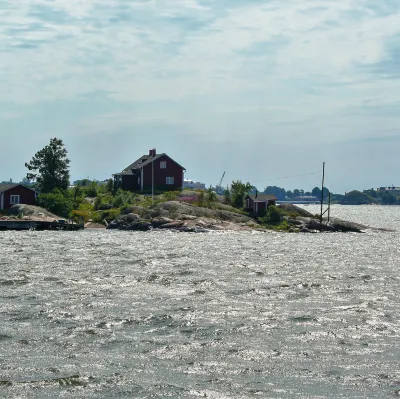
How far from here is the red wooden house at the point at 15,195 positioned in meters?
97.8

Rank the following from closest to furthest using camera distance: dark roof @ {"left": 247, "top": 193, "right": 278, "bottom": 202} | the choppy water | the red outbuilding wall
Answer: the choppy water < the red outbuilding wall < dark roof @ {"left": 247, "top": 193, "right": 278, "bottom": 202}

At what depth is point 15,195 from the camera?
98.1 meters

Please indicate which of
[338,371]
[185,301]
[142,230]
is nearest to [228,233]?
[142,230]

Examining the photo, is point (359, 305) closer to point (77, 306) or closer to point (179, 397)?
point (77, 306)

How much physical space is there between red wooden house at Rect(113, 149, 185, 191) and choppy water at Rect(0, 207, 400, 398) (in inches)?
2695

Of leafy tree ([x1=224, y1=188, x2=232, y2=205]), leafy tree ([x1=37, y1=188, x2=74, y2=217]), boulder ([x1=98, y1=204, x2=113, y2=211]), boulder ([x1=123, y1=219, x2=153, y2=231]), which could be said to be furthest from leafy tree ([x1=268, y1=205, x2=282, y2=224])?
leafy tree ([x1=37, y1=188, x2=74, y2=217])

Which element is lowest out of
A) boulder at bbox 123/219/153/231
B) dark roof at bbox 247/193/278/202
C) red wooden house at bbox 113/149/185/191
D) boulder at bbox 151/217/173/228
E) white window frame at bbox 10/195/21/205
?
boulder at bbox 123/219/153/231

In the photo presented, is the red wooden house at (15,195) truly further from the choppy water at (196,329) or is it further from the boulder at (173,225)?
the choppy water at (196,329)

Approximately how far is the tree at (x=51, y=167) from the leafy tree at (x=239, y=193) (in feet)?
75.9

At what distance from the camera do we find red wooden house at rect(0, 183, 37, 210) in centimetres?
9781

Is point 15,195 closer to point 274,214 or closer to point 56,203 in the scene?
point 56,203

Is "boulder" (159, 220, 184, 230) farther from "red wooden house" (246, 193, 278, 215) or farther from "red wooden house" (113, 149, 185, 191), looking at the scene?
"red wooden house" (113, 149, 185, 191)

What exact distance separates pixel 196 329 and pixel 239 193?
265 ft

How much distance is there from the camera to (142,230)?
8900 cm
